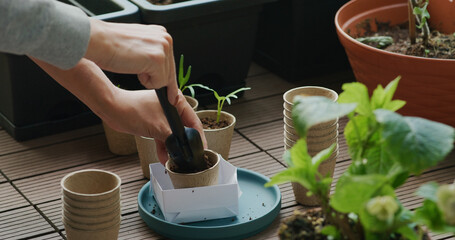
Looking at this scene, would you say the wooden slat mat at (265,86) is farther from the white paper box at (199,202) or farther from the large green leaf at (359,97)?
the large green leaf at (359,97)

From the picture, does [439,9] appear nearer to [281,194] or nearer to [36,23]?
[281,194]

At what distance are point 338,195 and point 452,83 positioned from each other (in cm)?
115

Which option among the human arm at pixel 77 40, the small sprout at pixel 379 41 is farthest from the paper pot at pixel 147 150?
the small sprout at pixel 379 41

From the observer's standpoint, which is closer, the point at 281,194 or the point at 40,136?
the point at 281,194

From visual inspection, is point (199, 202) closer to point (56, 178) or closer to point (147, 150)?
point (147, 150)

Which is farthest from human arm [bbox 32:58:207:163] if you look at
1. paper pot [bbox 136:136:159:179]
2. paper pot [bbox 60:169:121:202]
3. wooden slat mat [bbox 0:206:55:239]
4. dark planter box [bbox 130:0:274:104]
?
dark planter box [bbox 130:0:274:104]

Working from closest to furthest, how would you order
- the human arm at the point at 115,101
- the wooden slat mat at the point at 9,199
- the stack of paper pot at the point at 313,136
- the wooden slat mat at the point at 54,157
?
the human arm at the point at 115,101 < the stack of paper pot at the point at 313,136 < the wooden slat mat at the point at 9,199 < the wooden slat mat at the point at 54,157

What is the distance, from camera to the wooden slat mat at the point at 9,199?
1.96m

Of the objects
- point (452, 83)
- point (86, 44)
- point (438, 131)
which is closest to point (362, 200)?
point (438, 131)

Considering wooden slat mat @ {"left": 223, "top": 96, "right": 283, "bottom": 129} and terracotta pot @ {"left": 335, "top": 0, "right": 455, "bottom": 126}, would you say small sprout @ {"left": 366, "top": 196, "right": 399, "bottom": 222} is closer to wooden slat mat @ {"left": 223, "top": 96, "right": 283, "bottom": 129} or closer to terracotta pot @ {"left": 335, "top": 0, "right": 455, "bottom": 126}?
terracotta pot @ {"left": 335, "top": 0, "right": 455, "bottom": 126}

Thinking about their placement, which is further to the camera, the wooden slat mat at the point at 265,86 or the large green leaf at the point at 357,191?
the wooden slat mat at the point at 265,86

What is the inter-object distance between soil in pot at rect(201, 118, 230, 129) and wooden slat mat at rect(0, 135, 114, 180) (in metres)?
0.34

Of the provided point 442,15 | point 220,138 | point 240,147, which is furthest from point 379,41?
point 220,138

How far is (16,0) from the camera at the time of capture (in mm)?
1138
